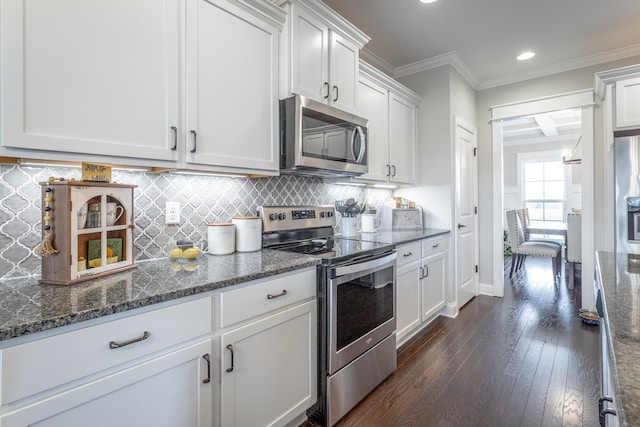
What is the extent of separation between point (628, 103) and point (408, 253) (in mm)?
2271

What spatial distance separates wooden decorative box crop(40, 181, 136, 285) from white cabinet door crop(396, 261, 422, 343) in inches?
71.0

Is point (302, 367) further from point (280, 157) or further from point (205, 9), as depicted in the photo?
point (205, 9)

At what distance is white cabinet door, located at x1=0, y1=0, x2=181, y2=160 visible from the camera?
41.3 inches

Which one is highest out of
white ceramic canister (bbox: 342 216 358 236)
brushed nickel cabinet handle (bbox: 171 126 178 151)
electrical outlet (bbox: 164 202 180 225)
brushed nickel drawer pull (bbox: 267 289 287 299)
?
brushed nickel cabinet handle (bbox: 171 126 178 151)

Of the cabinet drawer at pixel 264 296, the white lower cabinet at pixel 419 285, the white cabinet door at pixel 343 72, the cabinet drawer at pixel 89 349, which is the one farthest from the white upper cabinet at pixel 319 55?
the cabinet drawer at pixel 89 349

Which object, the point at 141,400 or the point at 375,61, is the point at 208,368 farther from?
the point at 375,61

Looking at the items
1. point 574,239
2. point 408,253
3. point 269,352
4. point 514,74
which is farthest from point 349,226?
point 574,239

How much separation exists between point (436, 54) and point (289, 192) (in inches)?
86.1

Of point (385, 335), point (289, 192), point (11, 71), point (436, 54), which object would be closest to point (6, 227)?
point (11, 71)

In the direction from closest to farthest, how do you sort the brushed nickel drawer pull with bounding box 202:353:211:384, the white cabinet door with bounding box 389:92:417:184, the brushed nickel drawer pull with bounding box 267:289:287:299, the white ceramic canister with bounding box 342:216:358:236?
the brushed nickel drawer pull with bounding box 202:353:211:384
the brushed nickel drawer pull with bounding box 267:289:287:299
the white ceramic canister with bounding box 342:216:358:236
the white cabinet door with bounding box 389:92:417:184

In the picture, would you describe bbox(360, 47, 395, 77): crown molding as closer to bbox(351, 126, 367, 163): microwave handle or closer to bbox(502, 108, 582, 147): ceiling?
bbox(351, 126, 367, 163): microwave handle

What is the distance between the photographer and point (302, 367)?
160cm

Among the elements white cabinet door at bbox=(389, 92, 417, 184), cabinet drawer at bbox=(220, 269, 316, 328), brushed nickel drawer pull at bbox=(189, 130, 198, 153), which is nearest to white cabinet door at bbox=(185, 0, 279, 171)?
brushed nickel drawer pull at bbox=(189, 130, 198, 153)

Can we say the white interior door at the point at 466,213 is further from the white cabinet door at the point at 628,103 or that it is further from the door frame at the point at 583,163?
the white cabinet door at the point at 628,103
